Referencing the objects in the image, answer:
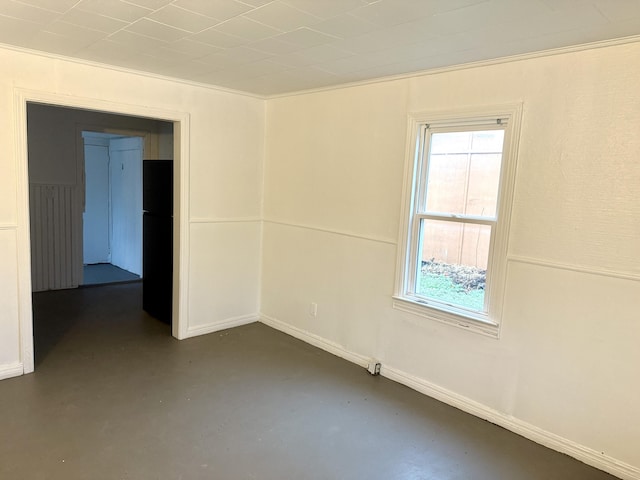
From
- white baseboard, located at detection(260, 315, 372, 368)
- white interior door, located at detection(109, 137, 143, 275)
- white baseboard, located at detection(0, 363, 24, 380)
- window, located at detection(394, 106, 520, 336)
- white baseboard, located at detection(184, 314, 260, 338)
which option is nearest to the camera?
window, located at detection(394, 106, 520, 336)

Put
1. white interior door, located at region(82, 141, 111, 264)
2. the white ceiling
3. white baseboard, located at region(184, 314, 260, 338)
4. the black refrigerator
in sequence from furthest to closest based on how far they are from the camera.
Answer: white interior door, located at region(82, 141, 111, 264) → the black refrigerator → white baseboard, located at region(184, 314, 260, 338) → the white ceiling

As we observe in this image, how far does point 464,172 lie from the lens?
3.01 m

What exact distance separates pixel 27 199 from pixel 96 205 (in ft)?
14.1

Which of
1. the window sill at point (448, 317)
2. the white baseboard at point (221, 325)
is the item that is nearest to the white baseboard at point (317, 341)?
the white baseboard at point (221, 325)

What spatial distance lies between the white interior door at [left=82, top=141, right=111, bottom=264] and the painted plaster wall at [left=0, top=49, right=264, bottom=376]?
3934 millimetres

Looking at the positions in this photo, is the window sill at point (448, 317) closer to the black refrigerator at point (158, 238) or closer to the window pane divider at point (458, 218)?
the window pane divider at point (458, 218)

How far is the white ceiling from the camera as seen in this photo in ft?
6.42

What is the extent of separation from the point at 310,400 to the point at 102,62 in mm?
2934

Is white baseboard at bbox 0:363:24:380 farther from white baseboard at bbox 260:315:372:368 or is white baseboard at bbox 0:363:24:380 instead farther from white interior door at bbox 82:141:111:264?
white interior door at bbox 82:141:111:264

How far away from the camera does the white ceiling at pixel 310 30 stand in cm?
196

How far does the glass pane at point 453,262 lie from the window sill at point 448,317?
99 mm

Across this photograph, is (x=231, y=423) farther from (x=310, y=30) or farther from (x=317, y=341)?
Answer: (x=310, y=30)

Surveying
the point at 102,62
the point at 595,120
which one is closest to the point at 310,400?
the point at 595,120

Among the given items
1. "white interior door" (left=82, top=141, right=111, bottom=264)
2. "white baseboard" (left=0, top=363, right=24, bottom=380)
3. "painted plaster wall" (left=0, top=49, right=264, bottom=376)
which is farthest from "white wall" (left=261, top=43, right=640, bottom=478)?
"white interior door" (left=82, top=141, right=111, bottom=264)
